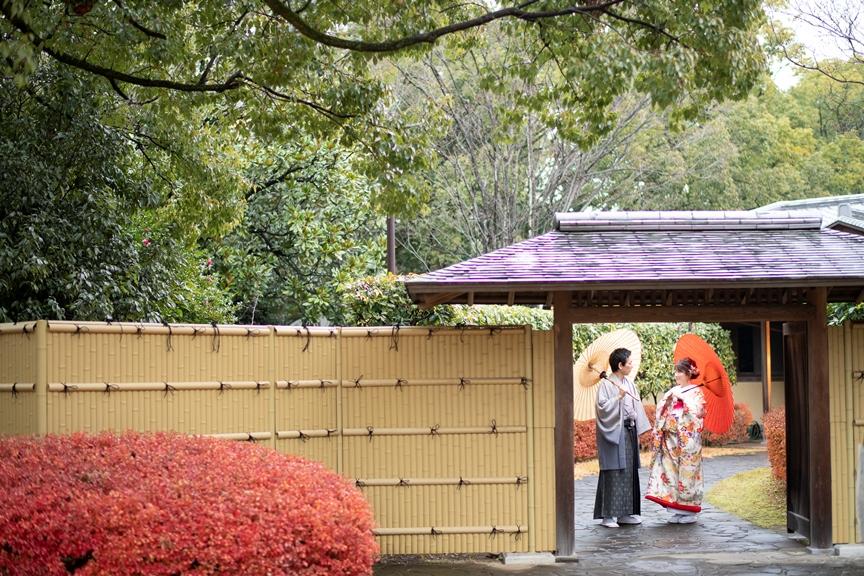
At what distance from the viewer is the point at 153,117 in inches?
558

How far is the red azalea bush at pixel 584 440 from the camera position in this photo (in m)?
19.8

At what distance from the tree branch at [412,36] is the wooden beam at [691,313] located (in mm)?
2794

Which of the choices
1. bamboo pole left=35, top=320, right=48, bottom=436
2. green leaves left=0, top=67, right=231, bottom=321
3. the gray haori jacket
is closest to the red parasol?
the gray haori jacket

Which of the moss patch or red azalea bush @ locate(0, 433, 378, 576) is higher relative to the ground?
red azalea bush @ locate(0, 433, 378, 576)

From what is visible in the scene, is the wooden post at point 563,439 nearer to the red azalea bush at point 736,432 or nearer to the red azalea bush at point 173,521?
the red azalea bush at point 173,521

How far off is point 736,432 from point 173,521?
19.0 m

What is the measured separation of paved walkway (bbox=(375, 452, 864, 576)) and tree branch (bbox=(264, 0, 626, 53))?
4.63 meters

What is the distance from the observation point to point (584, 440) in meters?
19.9

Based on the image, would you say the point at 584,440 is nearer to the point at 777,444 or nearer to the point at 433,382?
the point at 777,444

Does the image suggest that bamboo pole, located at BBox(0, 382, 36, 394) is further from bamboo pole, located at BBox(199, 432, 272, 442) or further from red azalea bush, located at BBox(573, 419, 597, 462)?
red azalea bush, located at BBox(573, 419, 597, 462)

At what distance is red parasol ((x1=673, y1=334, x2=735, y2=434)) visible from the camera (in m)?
13.7

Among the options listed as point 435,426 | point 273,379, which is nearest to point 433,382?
point 435,426

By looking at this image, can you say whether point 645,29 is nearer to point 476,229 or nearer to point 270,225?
point 270,225

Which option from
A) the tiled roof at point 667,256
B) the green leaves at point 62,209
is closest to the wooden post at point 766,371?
the tiled roof at point 667,256
